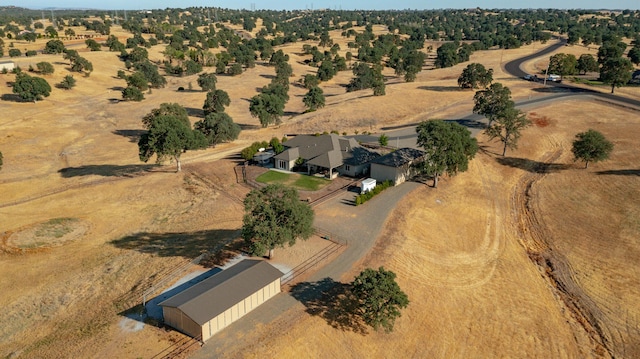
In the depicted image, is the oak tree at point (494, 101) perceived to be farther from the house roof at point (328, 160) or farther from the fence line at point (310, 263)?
the fence line at point (310, 263)

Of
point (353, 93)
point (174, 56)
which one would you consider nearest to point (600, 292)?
point (353, 93)

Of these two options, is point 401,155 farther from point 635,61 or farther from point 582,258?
point 635,61

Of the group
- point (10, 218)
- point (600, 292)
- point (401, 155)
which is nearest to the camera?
point (600, 292)

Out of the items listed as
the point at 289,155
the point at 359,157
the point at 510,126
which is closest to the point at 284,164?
the point at 289,155

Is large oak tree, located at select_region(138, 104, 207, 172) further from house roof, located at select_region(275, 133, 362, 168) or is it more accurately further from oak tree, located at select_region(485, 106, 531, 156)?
oak tree, located at select_region(485, 106, 531, 156)

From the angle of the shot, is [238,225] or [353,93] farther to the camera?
[353,93]

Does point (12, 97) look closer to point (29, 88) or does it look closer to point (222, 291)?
point (29, 88)

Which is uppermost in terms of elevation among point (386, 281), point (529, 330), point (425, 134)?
point (425, 134)
